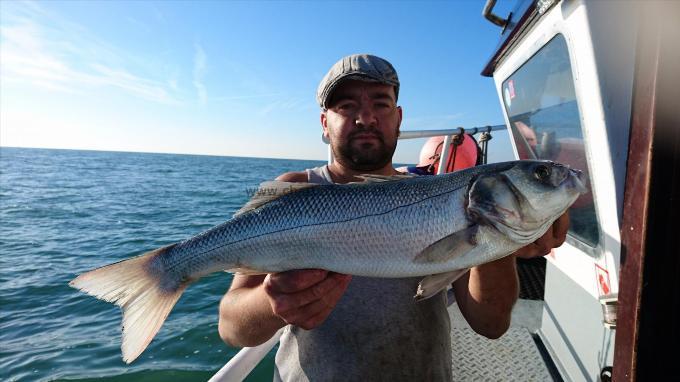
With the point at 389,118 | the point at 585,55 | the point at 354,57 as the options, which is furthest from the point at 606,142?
the point at 354,57

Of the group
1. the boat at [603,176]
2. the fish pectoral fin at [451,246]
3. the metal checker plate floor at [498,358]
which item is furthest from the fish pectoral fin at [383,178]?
the metal checker plate floor at [498,358]

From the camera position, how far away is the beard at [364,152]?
127 inches

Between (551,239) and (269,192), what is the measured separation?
6.00ft

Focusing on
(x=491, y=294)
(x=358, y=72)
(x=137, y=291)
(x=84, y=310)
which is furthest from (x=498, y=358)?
(x=84, y=310)

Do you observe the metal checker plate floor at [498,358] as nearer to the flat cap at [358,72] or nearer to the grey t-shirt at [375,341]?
the grey t-shirt at [375,341]

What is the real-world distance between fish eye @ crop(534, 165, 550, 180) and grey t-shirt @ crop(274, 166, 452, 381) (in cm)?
118

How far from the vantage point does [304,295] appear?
2193 millimetres

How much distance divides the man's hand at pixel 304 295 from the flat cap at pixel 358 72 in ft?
5.73

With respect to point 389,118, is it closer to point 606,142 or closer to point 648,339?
point 606,142

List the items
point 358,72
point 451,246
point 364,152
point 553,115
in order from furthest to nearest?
point 553,115 → point 364,152 → point 358,72 → point 451,246

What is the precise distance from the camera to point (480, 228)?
6.86 ft

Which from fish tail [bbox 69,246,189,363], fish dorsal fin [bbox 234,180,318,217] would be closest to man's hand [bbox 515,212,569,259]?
fish dorsal fin [bbox 234,180,318,217]

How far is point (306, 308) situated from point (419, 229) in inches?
33.0

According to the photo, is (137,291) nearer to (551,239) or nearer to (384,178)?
(384,178)
